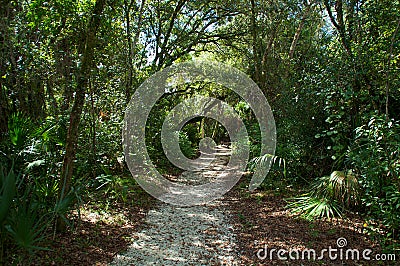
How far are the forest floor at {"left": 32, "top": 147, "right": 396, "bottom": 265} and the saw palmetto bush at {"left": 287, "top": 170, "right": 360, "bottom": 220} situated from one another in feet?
0.59

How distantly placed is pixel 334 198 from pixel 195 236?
238cm

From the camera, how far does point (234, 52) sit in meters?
12.0

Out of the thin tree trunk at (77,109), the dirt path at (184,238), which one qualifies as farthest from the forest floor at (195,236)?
the thin tree trunk at (77,109)

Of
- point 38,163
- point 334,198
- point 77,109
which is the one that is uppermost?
point 77,109

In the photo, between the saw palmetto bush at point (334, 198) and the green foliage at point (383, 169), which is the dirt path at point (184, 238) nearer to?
the saw palmetto bush at point (334, 198)

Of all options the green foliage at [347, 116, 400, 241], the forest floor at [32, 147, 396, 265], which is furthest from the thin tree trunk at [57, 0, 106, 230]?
the green foliage at [347, 116, 400, 241]

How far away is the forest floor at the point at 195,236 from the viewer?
374 cm

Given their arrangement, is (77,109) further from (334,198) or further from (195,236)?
(334,198)

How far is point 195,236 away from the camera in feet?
15.2

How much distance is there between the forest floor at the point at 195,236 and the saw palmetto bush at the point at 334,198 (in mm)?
181

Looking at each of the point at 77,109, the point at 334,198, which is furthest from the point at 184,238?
the point at 334,198

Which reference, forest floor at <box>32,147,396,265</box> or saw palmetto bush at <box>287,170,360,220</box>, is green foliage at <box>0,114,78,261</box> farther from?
saw palmetto bush at <box>287,170,360,220</box>

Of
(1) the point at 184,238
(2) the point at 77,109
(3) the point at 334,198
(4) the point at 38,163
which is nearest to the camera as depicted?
(4) the point at 38,163

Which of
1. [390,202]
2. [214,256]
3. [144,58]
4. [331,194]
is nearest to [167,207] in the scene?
[214,256]
